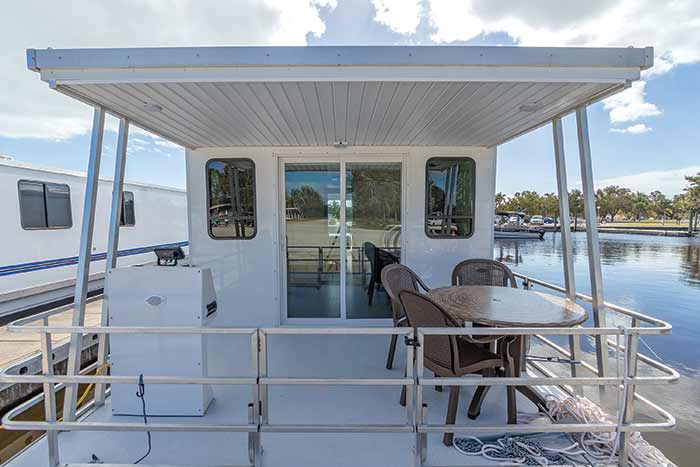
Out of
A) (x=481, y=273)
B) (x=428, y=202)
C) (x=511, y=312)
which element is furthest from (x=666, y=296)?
(x=511, y=312)

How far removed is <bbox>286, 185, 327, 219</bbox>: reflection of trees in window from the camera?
12.6ft

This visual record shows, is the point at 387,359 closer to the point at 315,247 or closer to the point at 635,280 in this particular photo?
the point at 315,247

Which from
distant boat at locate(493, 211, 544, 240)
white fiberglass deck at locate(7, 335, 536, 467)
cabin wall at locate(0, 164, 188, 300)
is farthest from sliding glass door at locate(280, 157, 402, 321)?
distant boat at locate(493, 211, 544, 240)

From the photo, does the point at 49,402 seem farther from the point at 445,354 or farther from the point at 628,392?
the point at 628,392

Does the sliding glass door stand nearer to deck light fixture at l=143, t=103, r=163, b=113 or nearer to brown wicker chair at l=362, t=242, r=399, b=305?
brown wicker chair at l=362, t=242, r=399, b=305

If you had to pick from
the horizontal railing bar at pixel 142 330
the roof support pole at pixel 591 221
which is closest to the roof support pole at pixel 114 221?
the horizontal railing bar at pixel 142 330

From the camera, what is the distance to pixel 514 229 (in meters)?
23.5

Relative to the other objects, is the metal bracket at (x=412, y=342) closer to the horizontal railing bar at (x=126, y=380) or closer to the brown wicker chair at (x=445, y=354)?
the brown wicker chair at (x=445, y=354)

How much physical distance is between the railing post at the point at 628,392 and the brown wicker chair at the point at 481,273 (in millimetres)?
1700

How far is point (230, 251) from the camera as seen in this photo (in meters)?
3.77

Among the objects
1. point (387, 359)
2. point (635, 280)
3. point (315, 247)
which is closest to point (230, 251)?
point (315, 247)

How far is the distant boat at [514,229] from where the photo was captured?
20905mm

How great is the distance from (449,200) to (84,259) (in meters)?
3.41

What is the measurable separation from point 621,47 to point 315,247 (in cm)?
309
